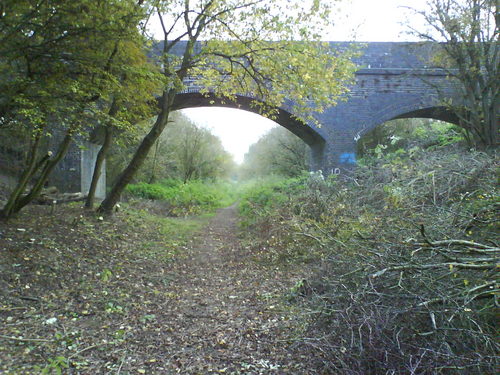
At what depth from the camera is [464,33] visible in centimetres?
1021

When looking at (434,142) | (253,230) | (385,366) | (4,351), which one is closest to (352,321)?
(385,366)

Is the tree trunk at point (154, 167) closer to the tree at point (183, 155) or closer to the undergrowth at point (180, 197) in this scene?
the tree at point (183, 155)

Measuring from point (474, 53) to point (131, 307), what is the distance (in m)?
11.5

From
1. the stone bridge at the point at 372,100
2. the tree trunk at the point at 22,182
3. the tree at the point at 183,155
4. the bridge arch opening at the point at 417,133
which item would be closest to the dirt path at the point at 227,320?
the tree trunk at the point at 22,182

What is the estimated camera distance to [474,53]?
1041 centimetres

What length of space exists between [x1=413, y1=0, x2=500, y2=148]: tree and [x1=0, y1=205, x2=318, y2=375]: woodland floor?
883 centimetres

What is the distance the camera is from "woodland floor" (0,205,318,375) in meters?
3.20

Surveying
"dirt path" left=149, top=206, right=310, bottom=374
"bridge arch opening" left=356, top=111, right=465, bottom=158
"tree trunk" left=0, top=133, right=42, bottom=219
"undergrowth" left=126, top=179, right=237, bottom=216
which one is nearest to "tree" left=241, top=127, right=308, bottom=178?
"bridge arch opening" left=356, top=111, right=465, bottom=158

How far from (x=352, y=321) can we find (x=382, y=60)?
1353cm

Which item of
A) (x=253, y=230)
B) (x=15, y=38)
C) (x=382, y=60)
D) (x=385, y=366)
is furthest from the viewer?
(x=382, y=60)

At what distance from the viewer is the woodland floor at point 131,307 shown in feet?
10.5

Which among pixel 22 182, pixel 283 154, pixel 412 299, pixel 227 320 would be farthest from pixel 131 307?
pixel 283 154

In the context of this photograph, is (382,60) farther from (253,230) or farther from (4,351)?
(4,351)

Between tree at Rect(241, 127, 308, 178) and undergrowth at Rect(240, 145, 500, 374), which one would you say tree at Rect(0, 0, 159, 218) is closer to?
undergrowth at Rect(240, 145, 500, 374)
